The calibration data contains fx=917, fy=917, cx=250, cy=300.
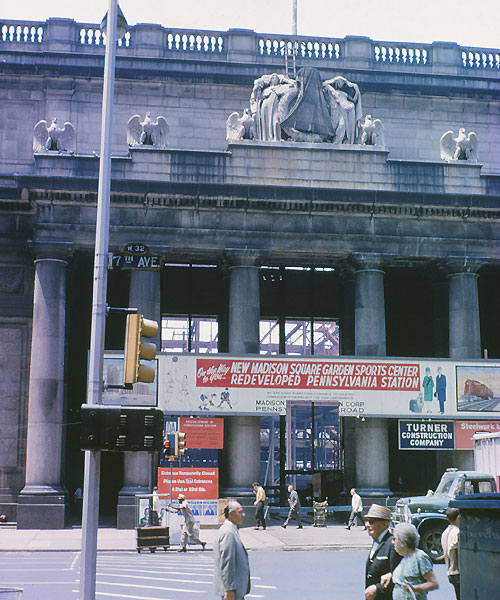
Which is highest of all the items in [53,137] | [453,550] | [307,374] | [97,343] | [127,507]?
[53,137]

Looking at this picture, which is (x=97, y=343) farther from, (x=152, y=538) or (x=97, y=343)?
(x=152, y=538)

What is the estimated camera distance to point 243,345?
111ft

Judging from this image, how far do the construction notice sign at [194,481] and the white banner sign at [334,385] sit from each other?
2.39 metres

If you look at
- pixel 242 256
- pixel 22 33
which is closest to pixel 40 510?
pixel 242 256

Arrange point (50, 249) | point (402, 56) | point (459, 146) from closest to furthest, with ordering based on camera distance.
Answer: point (50, 249), point (459, 146), point (402, 56)

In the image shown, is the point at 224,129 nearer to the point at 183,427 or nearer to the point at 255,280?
the point at 255,280

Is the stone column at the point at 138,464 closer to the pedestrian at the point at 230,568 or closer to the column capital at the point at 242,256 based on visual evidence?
the column capital at the point at 242,256

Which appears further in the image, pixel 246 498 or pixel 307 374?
pixel 307 374

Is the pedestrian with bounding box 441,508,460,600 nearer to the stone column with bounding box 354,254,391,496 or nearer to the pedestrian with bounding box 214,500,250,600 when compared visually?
the pedestrian with bounding box 214,500,250,600

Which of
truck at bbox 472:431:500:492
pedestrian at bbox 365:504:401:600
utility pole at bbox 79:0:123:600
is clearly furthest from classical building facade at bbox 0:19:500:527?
pedestrian at bbox 365:504:401:600

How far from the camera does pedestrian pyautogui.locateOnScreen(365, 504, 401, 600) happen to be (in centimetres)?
1004

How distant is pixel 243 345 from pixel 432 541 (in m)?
12.2

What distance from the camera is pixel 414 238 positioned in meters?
35.1

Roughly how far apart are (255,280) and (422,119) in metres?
11.8
